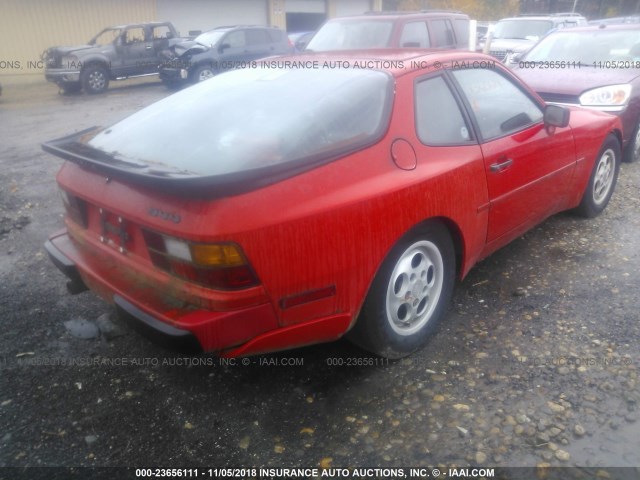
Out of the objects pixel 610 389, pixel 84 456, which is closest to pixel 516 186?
pixel 610 389

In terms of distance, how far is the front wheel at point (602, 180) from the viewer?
14.3 ft

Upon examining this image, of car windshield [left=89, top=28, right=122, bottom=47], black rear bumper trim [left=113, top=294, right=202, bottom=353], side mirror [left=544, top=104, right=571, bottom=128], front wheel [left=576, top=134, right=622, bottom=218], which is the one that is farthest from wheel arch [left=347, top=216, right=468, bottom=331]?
car windshield [left=89, top=28, right=122, bottom=47]

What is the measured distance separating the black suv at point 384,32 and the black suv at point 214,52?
16.4 feet

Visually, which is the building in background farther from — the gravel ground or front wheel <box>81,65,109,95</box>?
the gravel ground

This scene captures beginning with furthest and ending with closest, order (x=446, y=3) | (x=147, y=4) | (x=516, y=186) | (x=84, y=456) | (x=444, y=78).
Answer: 1. (x=446, y=3)
2. (x=147, y=4)
3. (x=516, y=186)
4. (x=444, y=78)
5. (x=84, y=456)

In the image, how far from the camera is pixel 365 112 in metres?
2.56

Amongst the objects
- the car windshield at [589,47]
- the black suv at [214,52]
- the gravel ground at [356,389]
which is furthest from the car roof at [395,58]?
the black suv at [214,52]

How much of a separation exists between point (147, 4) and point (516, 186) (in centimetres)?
2206

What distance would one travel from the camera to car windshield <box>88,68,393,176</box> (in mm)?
2326

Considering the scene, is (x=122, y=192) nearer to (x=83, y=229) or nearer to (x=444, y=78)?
(x=83, y=229)

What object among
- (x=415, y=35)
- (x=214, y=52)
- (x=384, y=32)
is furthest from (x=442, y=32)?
(x=214, y=52)

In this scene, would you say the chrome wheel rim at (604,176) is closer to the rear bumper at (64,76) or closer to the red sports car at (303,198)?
the red sports car at (303,198)

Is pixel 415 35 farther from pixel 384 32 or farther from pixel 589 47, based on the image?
pixel 589 47

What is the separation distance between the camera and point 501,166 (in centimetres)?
310
